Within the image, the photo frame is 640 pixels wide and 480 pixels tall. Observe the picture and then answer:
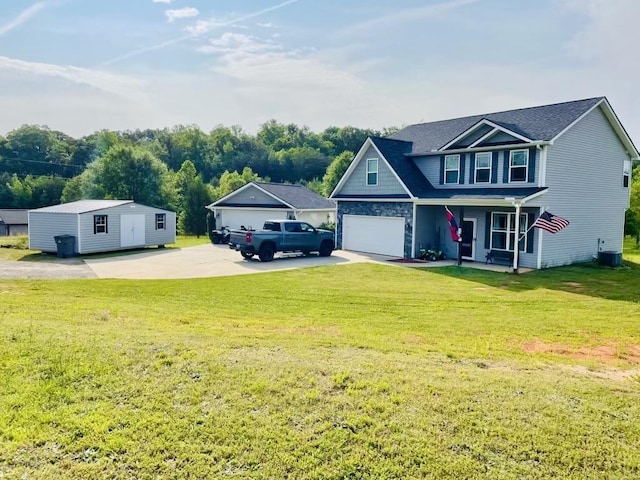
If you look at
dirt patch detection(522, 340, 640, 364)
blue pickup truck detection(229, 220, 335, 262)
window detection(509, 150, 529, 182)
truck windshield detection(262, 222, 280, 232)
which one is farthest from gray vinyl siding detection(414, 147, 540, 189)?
dirt patch detection(522, 340, 640, 364)

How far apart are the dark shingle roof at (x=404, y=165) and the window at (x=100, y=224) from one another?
13798 mm

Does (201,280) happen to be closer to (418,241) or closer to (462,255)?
(418,241)

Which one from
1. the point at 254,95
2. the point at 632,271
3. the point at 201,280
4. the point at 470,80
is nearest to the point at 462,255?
the point at 632,271

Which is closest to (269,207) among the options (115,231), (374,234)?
(374,234)

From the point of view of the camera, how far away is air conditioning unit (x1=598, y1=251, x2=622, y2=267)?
19.5 meters

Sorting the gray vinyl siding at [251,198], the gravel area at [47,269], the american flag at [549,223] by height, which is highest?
the gray vinyl siding at [251,198]

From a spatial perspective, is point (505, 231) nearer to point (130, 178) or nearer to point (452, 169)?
point (452, 169)

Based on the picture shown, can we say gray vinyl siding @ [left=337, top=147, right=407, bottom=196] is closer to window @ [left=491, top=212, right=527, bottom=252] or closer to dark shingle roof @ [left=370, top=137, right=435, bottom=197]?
dark shingle roof @ [left=370, top=137, right=435, bottom=197]

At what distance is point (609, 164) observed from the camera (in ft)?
69.5

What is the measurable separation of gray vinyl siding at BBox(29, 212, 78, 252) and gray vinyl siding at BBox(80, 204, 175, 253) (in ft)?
1.83

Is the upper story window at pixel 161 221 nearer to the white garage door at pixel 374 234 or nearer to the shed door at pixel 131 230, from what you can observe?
the shed door at pixel 131 230

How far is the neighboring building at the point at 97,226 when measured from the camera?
72.7 feet

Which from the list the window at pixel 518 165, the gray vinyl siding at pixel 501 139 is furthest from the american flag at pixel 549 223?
the gray vinyl siding at pixel 501 139

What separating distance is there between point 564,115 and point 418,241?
7867mm
